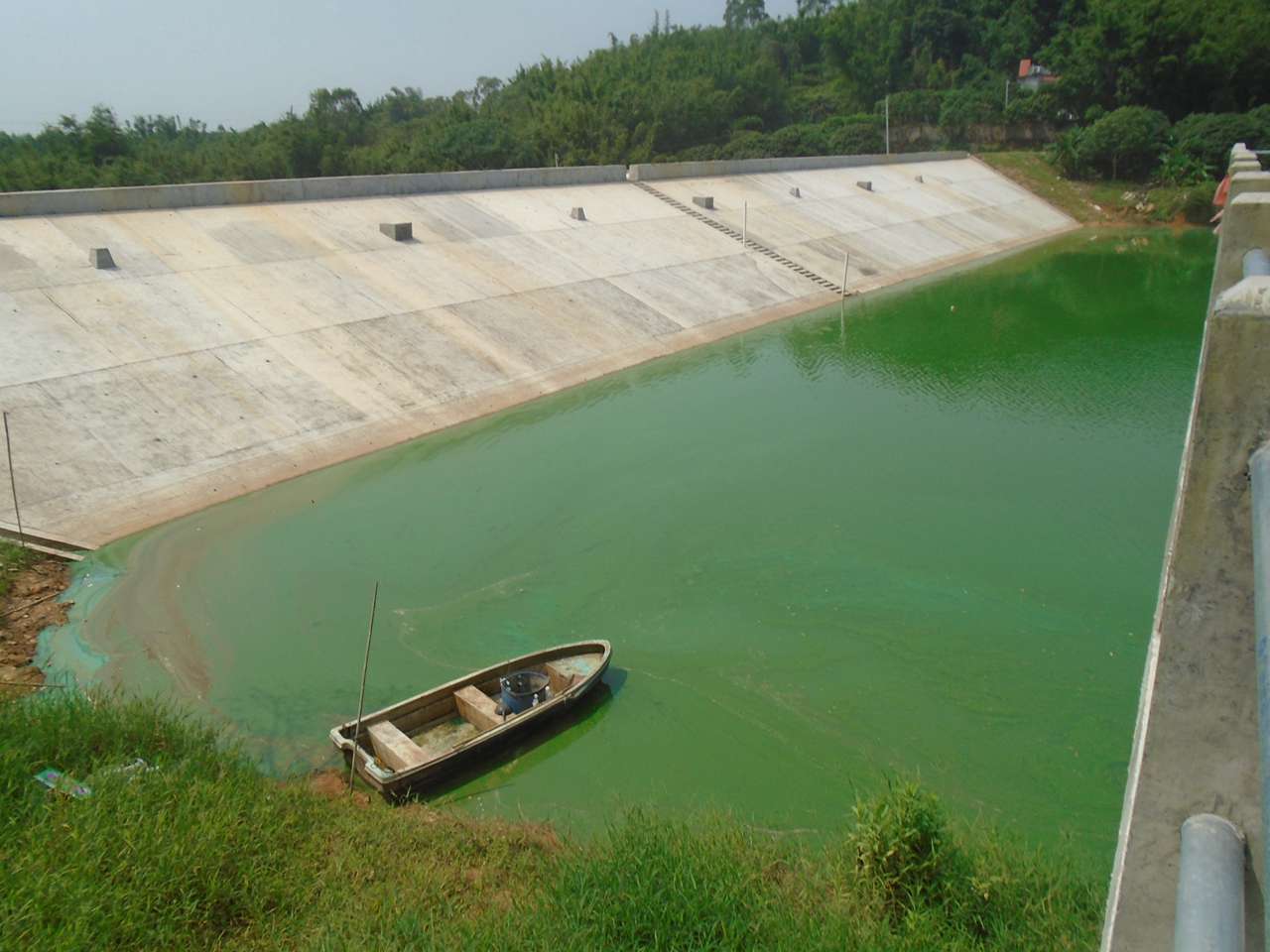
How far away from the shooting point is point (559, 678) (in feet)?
31.4

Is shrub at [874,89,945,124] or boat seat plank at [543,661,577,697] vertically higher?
shrub at [874,89,945,124]

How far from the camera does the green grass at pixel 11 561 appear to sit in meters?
11.4

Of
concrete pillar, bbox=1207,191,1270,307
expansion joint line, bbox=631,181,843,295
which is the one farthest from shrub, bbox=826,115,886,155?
concrete pillar, bbox=1207,191,1270,307

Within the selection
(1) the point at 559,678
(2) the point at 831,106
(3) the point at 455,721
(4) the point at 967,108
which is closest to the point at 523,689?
(1) the point at 559,678

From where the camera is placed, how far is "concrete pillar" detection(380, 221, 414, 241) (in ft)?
76.3

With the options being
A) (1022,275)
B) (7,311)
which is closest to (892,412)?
(7,311)

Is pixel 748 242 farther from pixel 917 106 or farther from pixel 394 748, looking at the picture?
pixel 917 106

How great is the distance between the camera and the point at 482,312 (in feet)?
70.6

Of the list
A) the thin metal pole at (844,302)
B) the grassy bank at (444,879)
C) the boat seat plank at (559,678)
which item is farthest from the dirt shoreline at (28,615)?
the thin metal pole at (844,302)

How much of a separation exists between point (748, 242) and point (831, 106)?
1535 inches

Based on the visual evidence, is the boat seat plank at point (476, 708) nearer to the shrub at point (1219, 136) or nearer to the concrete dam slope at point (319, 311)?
the concrete dam slope at point (319, 311)

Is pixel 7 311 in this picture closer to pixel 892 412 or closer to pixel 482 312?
pixel 482 312

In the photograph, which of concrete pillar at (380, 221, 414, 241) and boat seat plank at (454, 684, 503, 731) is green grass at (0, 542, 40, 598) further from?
concrete pillar at (380, 221, 414, 241)

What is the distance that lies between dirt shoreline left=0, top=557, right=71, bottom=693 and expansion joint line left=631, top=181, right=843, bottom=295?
875 inches
